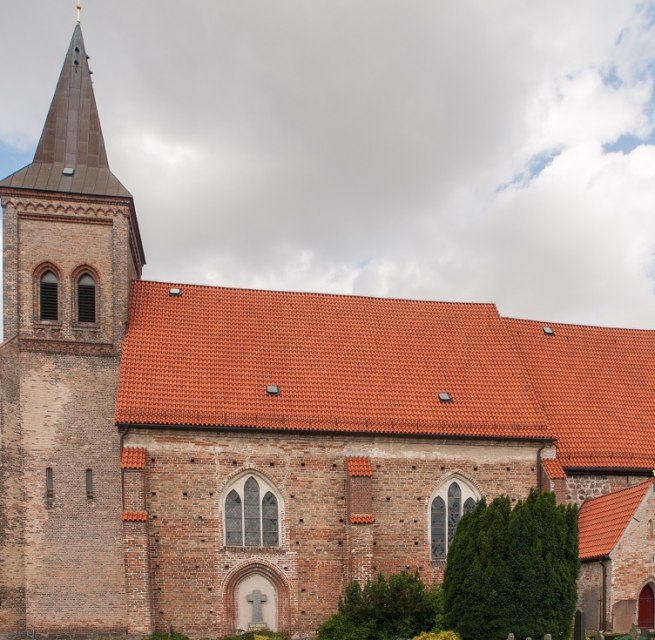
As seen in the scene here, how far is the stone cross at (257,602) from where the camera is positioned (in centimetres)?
2269

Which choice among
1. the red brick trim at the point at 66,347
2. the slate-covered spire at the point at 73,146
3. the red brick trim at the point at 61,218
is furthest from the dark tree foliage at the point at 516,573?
the slate-covered spire at the point at 73,146

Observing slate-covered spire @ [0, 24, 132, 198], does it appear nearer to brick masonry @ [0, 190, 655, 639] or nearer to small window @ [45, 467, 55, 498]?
brick masonry @ [0, 190, 655, 639]

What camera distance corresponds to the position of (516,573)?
1927 cm

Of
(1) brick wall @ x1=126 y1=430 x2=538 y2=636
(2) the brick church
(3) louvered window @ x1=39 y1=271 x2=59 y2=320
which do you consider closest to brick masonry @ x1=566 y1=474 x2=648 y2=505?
(2) the brick church

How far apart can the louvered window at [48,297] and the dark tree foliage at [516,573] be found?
12654 mm

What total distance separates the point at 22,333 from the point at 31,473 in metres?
3.81

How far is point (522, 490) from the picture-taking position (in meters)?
24.7

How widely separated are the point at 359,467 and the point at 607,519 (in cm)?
655

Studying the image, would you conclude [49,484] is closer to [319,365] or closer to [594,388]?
[319,365]

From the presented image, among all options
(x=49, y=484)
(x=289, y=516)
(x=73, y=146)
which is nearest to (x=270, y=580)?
(x=289, y=516)

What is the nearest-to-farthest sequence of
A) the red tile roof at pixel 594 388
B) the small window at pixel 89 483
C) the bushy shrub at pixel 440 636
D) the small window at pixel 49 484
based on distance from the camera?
the bushy shrub at pixel 440 636, the small window at pixel 49 484, the small window at pixel 89 483, the red tile roof at pixel 594 388

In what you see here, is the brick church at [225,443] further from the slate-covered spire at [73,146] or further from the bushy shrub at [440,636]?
the bushy shrub at [440,636]

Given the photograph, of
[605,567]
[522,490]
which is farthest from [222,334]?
[605,567]

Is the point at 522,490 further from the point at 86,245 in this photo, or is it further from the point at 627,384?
the point at 86,245
